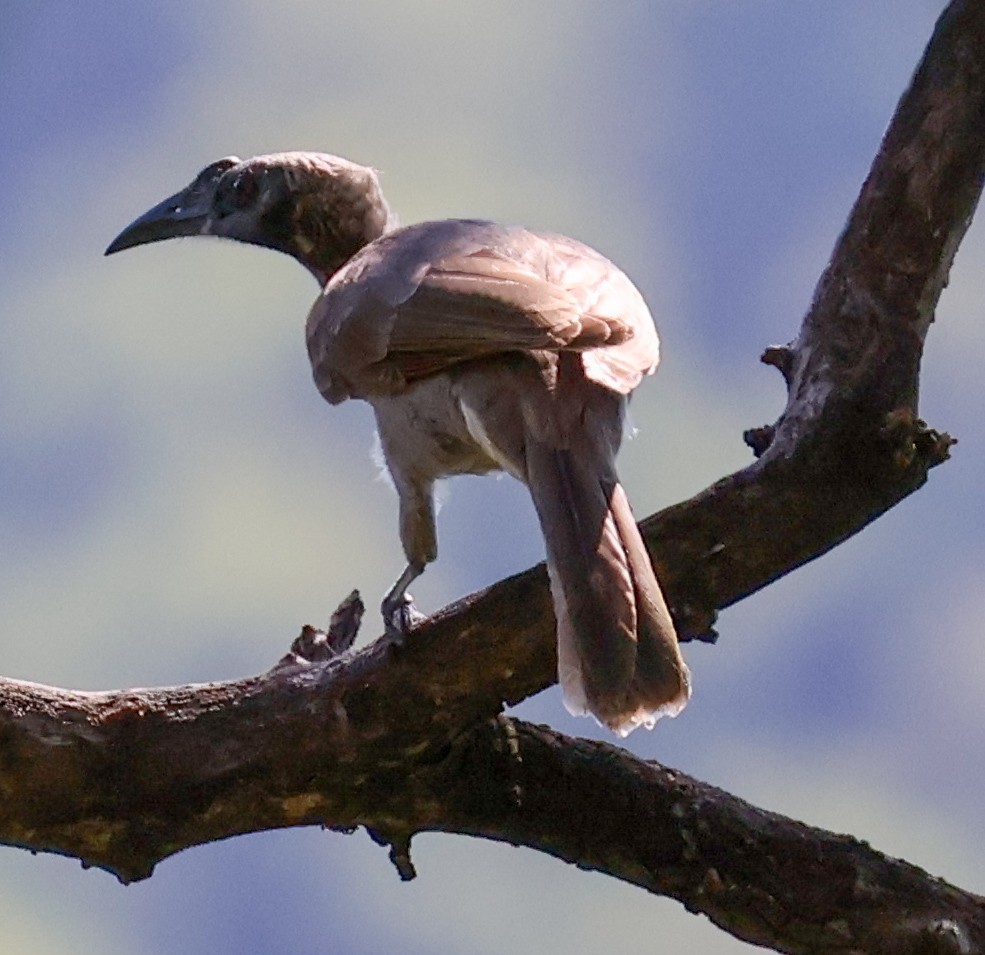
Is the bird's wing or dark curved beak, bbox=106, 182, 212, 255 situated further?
dark curved beak, bbox=106, 182, 212, 255

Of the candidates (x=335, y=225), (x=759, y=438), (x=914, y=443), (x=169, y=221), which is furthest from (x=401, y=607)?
(x=169, y=221)

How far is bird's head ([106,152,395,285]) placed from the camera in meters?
5.19

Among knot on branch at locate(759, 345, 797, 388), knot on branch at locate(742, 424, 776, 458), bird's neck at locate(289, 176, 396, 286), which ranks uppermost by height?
bird's neck at locate(289, 176, 396, 286)

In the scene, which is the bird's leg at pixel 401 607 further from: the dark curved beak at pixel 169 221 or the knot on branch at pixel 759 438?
the dark curved beak at pixel 169 221

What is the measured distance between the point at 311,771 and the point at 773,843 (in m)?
0.96

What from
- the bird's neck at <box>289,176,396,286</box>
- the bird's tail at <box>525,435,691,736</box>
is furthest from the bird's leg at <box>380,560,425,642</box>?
the bird's neck at <box>289,176,396,286</box>

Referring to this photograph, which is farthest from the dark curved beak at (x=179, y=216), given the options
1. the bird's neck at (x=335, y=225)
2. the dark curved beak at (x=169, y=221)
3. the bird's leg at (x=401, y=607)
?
the bird's leg at (x=401, y=607)

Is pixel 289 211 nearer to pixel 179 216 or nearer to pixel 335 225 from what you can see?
pixel 335 225

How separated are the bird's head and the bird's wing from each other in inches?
33.9

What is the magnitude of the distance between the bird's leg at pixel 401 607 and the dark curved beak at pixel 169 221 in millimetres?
1809

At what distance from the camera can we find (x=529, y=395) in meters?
3.49

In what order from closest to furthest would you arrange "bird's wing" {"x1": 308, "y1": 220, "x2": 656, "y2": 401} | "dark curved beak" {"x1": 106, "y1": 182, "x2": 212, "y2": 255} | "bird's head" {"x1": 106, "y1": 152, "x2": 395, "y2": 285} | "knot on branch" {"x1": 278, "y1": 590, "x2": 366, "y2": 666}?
"bird's wing" {"x1": 308, "y1": 220, "x2": 656, "y2": 401} → "knot on branch" {"x1": 278, "y1": 590, "x2": 366, "y2": 666} → "bird's head" {"x1": 106, "y1": 152, "x2": 395, "y2": 285} → "dark curved beak" {"x1": 106, "y1": 182, "x2": 212, "y2": 255}

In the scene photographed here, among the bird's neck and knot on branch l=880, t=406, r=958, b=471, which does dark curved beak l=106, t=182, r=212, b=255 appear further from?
knot on branch l=880, t=406, r=958, b=471

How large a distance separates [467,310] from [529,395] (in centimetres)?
23
